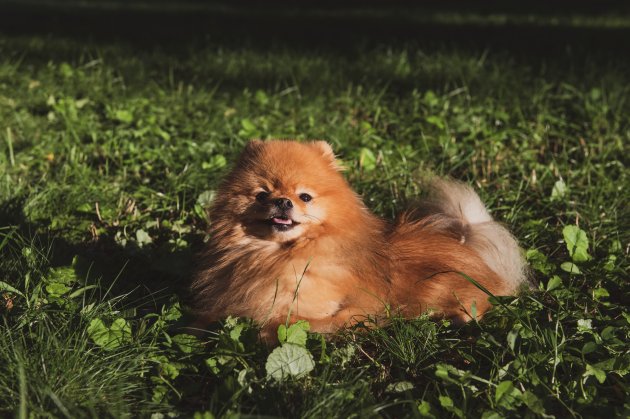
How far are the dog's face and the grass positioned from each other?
39cm

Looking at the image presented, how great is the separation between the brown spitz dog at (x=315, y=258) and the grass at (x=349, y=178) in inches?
4.2

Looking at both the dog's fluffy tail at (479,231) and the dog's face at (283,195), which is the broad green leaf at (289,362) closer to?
the dog's face at (283,195)

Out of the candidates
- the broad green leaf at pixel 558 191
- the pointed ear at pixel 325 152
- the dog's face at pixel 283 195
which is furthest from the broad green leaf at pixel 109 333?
the broad green leaf at pixel 558 191

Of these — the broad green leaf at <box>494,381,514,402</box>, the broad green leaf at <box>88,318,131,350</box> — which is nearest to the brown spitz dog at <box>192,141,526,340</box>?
the broad green leaf at <box>88,318,131,350</box>

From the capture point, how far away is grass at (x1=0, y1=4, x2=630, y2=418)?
6.80ft

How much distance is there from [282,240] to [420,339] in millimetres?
654

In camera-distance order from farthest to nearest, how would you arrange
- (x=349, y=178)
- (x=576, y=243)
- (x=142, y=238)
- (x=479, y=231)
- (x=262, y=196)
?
(x=349, y=178)
(x=142, y=238)
(x=576, y=243)
(x=479, y=231)
(x=262, y=196)

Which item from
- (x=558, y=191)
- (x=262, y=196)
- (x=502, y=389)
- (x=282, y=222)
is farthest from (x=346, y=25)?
(x=502, y=389)

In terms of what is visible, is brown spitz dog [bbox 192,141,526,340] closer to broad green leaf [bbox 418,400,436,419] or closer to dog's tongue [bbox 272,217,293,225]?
dog's tongue [bbox 272,217,293,225]

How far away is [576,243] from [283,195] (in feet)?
4.95

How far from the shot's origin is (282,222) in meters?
2.26

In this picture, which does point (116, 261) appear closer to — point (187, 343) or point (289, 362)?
point (187, 343)

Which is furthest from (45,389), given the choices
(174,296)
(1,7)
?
(1,7)

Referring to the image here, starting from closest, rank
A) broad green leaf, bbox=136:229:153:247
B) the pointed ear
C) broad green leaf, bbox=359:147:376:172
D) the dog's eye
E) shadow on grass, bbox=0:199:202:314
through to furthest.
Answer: the dog's eye, the pointed ear, shadow on grass, bbox=0:199:202:314, broad green leaf, bbox=136:229:153:247, broad green leaf, bbox=359:147:376:172
